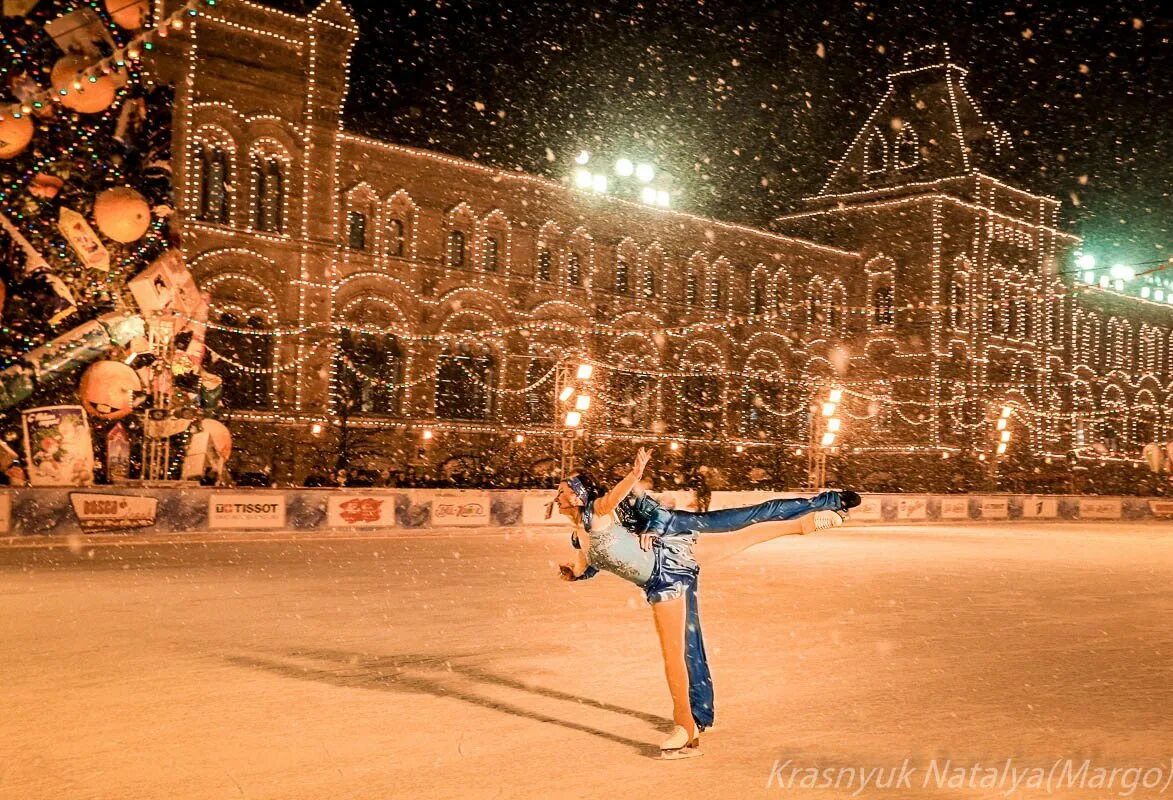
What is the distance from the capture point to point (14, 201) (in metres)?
24.1

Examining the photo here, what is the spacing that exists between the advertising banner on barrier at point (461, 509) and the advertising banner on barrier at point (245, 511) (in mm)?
3643

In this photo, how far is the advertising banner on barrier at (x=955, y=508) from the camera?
36719mm

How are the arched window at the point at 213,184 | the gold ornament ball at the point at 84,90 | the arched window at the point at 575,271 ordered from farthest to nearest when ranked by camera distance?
A: the arched window at the point at 575,271 → the arched window at the point at 213,184 → the gold ornament ball at the point at 84,90

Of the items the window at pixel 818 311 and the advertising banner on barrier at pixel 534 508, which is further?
the window at pixel 818 311

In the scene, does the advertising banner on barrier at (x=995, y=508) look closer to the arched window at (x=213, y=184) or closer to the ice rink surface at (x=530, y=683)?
the ice rink surface at (x=530, y=683)

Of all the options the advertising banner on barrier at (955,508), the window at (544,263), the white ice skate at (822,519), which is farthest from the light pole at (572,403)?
the white ice skate at (822,519)

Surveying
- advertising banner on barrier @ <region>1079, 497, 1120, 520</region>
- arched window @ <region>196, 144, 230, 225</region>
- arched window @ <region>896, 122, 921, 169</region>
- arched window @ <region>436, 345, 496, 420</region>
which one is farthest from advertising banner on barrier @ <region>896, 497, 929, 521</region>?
arched window @ <region>196, 144, 230, 225</region>

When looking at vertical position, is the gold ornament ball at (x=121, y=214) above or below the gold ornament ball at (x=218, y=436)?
above

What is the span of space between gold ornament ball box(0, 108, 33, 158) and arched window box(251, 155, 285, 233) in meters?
8.02

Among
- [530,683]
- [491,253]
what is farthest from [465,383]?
[530,683]

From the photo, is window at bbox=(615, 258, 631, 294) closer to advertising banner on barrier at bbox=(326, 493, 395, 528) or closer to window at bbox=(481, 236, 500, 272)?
window at bbox=(481, 236, 500, 272)

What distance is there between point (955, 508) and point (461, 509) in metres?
18.7

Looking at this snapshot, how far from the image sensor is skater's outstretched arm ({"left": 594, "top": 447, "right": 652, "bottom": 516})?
6.19m

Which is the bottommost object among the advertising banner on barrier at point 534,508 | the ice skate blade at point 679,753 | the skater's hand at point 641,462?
the ice skate blade at point 679,753
